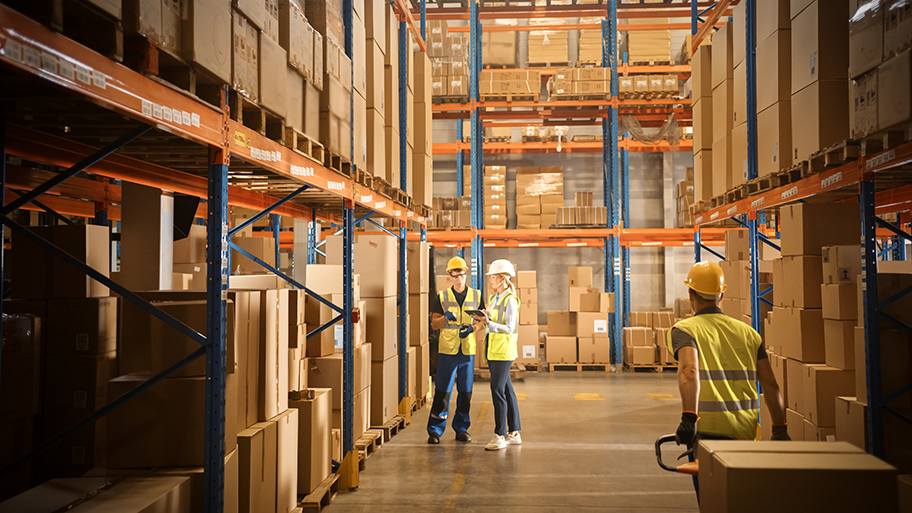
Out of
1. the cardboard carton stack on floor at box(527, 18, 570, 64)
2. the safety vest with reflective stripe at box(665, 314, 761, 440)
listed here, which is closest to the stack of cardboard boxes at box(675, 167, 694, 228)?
the cardboard carton stack on floor at box(527, 18, 570, 64)

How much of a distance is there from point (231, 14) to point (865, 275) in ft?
14.9

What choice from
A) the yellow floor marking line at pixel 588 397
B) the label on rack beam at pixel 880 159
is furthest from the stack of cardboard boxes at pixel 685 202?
the label on rack beam at pixel 880 159

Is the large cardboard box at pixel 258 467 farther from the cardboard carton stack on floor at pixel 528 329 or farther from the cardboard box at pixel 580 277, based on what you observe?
the cardboard box at pixel 580 277

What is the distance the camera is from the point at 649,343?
1251cm

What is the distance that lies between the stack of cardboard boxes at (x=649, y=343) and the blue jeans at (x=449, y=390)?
6.46m

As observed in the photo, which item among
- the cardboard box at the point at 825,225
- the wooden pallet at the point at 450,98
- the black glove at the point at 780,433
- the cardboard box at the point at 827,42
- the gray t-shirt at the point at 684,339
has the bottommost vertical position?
the black glove at the point at 780,433

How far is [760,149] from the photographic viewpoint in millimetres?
6824

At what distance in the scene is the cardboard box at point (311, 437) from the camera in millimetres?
4707

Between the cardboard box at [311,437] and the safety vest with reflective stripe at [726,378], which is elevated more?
the safety vest with reflective stripe at [726,378]

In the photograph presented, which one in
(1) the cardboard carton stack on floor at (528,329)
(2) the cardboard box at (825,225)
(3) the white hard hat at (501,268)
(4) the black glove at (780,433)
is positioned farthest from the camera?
(1) the cardboard carton stack on floor at (528,329)

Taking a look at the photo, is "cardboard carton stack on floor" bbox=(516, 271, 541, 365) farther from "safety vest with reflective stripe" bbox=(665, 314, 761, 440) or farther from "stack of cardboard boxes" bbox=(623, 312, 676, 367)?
"safety vest with reflective stripe" bbox=(665, 314, 761, 440)

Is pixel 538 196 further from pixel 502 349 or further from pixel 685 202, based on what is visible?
pixel 502 349

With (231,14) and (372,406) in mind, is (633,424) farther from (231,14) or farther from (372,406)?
(231,14)

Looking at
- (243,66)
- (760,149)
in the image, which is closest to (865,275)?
(760,149)
